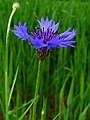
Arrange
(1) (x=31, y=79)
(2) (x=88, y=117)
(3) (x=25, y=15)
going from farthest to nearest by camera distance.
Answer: (3) (x=25, y=15) < (1) (x=31, y=79) < (2) (x=88, y=117)

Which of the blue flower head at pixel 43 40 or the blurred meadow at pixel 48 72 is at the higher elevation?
the blue flower head at pixel 43 40

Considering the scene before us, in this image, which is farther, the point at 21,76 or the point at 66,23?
the point at 66,23

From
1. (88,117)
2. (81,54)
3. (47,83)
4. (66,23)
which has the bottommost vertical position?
(88,117)

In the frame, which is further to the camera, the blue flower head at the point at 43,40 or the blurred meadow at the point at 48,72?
the blurred meadow at the point at 48,72

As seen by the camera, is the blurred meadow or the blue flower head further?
the blurred meadow

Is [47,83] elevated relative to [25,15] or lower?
lower

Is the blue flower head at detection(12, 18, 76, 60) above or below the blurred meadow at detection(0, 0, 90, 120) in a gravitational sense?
above

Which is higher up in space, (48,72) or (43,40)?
(43,40)

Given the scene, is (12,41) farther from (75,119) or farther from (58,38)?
(58,38)

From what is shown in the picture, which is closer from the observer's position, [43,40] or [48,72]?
[43,40]

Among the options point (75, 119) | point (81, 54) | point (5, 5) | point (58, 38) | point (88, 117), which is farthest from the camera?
point (5, 5)

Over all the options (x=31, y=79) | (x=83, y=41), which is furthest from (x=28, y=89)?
(x=83, y=41)
